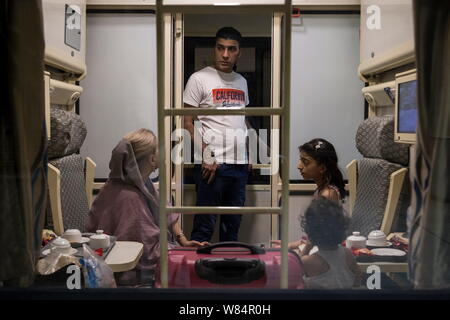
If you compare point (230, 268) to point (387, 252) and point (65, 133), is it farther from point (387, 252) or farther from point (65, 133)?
point (65, 133)

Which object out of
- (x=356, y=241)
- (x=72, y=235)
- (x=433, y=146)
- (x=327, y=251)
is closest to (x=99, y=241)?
(x=72, y=235)

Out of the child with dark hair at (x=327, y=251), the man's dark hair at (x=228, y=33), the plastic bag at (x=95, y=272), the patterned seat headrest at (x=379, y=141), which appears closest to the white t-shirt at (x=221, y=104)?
the man's dark hair at (x=228, y=33)

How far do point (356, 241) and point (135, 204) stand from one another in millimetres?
852

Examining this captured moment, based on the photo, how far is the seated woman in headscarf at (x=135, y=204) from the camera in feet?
5.22

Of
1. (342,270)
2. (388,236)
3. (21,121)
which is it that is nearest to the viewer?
(21,121)

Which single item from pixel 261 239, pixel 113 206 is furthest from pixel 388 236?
pixel 113 206

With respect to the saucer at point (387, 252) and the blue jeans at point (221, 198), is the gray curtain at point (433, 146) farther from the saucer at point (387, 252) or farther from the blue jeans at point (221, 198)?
the blue jeans at point (221, 198)

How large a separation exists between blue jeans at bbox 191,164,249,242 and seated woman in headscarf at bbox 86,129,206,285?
6 centimetres

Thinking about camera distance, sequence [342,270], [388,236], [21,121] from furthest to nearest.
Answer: [388,236] → [342,270] → [21,121]

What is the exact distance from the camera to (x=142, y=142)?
160 centimetres

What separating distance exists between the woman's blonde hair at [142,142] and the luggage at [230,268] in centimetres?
38

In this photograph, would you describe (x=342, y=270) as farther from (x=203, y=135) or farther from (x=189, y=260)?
(x=203, y=135)

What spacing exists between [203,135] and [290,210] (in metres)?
0.43

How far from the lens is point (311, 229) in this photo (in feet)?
5.25
